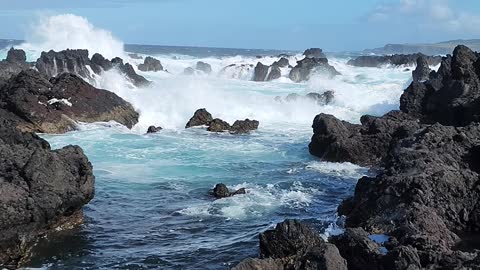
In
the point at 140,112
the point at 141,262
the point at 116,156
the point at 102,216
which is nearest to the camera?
the point at 141,262

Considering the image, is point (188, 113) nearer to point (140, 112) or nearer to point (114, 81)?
point (140, 112)

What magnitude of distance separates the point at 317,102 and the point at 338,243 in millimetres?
24754

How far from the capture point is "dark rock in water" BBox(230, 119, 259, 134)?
24.4 meters

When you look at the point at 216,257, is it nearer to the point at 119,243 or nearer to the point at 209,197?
the point at 119,243

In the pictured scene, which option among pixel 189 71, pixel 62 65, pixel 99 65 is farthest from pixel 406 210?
pixel 189 71

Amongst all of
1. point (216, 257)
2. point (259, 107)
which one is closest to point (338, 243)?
point (216, 257)

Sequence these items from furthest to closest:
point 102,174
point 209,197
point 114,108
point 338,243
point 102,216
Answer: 1. point 114,108
2. point 102,174
3. point 209,197
4. point 102,216
5. point 338,243

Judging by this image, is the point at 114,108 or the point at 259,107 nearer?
the point at 114,108

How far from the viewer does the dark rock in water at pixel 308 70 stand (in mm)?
50281

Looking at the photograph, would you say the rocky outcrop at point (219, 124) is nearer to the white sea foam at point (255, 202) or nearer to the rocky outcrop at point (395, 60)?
the white sea foam at point (255, 202)

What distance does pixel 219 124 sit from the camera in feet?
80.3

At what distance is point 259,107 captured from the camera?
31062mm

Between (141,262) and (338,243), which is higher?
(338,243)

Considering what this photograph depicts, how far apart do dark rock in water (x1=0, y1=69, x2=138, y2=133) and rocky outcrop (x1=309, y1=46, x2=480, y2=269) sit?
991 cm
